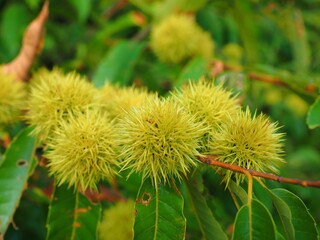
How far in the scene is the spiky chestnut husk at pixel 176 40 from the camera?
7.11 feet

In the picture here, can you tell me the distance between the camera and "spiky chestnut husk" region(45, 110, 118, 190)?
1.18m

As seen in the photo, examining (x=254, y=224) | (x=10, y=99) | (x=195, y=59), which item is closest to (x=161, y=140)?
(x=254, y=224)

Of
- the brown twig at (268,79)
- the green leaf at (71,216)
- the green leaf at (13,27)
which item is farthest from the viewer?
the green leaf at (13,27)

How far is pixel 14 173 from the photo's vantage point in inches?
55.9

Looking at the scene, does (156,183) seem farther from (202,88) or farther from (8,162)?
(8,162)

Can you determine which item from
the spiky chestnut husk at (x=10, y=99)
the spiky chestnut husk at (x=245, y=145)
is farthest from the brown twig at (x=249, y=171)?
the spiky chestnut husk at (x=10, y=99)

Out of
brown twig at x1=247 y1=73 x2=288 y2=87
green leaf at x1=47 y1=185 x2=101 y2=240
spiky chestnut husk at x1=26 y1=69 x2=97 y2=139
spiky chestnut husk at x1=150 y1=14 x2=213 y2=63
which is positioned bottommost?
green leaf at x1=47 y1=185 x2=101 y2=240

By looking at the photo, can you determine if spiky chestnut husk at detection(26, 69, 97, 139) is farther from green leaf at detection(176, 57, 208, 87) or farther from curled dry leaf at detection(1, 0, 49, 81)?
green leaf at detection(176, 57, 208, 87)

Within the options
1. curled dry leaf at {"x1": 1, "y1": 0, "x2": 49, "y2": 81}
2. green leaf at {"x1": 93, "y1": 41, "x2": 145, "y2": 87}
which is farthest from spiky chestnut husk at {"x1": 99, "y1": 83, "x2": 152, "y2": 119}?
green leaf at {"x1": 93, "y1": 41, "x2": 145, "y2": 87}

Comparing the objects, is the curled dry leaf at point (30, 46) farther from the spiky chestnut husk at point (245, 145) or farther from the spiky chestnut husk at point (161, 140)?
the spiky chestnut husk at point (245, 145)

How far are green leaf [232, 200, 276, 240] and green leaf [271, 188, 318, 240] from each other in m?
0.11

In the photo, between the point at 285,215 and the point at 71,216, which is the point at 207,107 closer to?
the point at 285,215

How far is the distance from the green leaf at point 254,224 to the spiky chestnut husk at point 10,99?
903 mm

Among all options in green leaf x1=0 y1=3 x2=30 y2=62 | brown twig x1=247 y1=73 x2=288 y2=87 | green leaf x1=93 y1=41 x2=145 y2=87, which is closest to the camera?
brown twig x1=247 y1=73 x2=288 y2=87
